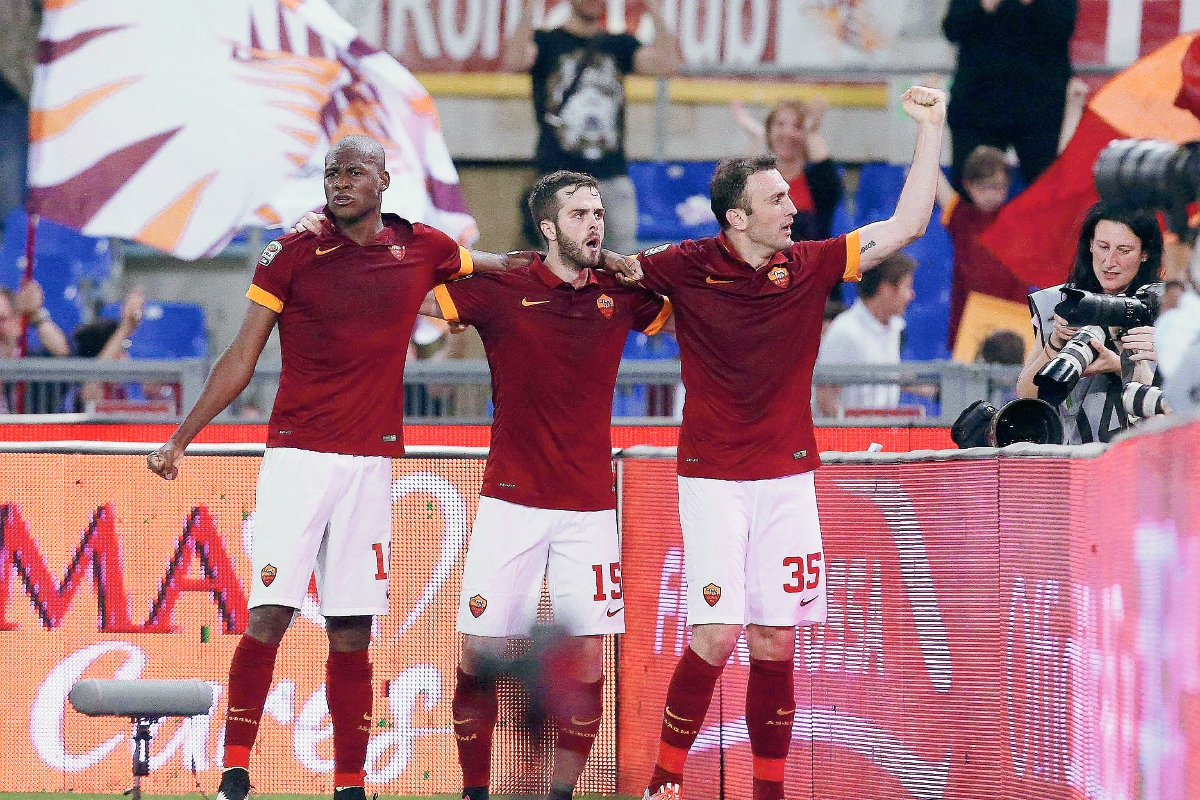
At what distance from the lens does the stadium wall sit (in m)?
4.27

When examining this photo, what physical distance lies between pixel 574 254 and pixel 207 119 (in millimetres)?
6562

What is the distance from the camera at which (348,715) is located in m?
5.32

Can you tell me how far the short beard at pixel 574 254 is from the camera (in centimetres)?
538

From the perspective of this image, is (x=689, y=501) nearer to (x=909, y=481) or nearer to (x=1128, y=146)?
(x=909, y=481)

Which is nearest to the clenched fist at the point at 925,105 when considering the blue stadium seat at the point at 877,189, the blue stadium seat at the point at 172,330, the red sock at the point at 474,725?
the red sock at the point at 474,725

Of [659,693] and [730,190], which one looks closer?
[730,190]

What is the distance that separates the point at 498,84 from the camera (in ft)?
38.4

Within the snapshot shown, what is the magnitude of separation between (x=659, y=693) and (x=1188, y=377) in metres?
3.20

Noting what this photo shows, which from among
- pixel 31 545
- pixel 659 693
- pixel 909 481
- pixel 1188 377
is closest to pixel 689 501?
pixel 909 481

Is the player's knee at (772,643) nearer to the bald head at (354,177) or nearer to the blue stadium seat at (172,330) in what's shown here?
the bald head at (354,177)

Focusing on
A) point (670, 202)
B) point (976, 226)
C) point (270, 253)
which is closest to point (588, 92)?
point (670, 202)

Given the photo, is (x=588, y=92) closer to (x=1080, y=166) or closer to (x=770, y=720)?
(x=1080, y=166)

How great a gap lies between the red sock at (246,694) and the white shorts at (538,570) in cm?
66

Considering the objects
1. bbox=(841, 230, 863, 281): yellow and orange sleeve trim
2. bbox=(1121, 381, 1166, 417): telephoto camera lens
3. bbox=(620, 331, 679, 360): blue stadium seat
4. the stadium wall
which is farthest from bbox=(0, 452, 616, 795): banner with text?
bbox=(620, 331, 679, 360): blue stadium seat
